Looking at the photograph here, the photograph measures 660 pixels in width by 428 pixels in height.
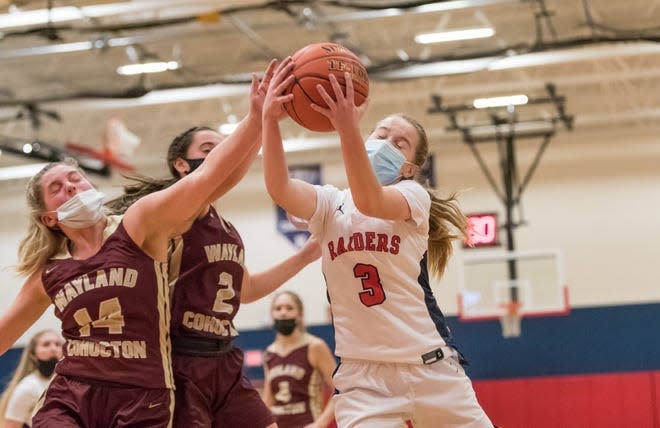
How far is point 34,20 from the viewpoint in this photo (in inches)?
503

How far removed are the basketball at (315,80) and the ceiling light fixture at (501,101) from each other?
548 inches

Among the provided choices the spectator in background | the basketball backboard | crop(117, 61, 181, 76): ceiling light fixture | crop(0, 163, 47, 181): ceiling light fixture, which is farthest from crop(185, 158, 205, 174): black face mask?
crop(0, 163, 47, 181): ceiling light fixture

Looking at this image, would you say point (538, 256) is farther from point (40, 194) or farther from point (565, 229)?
point (40, 194)

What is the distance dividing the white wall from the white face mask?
15.4 metres

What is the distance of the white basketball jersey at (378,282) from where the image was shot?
3.73 meters

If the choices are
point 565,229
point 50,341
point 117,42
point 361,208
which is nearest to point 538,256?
point 565,229

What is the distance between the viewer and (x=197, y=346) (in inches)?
160

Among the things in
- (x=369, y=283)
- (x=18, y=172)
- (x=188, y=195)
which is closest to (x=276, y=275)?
(x=369, y=283)

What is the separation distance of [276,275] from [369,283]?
42.8 inches

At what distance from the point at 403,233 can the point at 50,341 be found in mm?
4706

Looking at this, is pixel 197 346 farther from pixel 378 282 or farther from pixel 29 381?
pixel 29 381

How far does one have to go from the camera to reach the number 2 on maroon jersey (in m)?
3.77

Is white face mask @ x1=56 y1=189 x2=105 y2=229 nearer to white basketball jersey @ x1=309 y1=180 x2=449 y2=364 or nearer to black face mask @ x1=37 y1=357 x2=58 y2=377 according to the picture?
white basketball jersey @ x1=309 y1=180 x2=449 y2=364

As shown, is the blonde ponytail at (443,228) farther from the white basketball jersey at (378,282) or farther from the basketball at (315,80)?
the basketball at (315,80)
